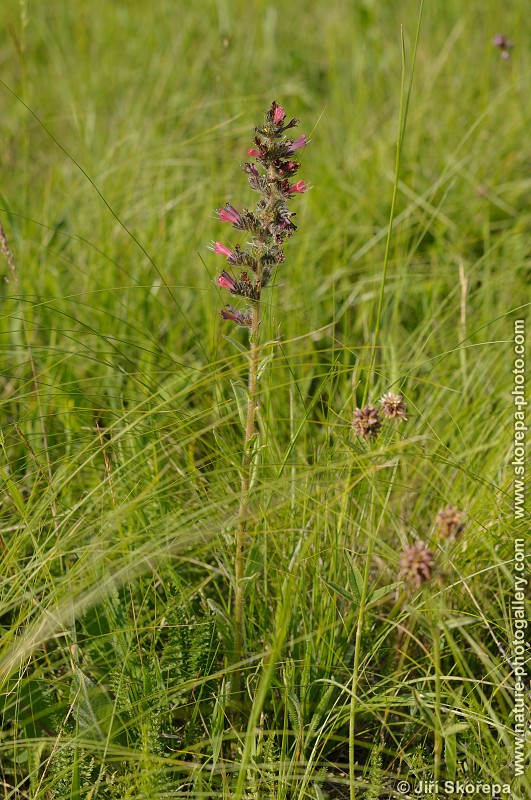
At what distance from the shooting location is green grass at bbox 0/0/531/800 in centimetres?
174

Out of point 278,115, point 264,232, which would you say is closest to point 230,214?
point 264,232

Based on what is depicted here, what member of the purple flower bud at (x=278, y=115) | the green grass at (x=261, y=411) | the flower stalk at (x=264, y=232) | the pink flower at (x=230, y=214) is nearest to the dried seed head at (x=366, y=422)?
the green grass at (x=261, y=411)

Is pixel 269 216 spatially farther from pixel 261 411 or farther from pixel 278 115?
pixel 261 411

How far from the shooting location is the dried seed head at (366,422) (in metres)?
1.82

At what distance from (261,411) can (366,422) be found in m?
0.54

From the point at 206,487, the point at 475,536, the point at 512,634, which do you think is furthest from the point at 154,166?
the point at 512,634

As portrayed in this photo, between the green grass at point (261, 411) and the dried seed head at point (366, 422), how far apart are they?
0.19 ft

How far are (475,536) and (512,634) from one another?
295mm

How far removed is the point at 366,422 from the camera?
1816mm

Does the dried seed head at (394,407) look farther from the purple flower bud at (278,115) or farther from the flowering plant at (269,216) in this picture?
the purple flower bud at (278,115)

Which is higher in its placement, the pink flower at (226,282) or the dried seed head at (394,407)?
the pink flower at (226,282)

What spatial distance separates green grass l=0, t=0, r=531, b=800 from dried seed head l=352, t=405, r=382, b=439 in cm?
6

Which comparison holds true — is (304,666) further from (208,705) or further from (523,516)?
(523,516)

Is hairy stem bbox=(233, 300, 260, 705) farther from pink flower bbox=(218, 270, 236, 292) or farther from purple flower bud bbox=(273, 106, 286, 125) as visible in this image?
purple flower bud bbox=(273, 106, 286, 125)
